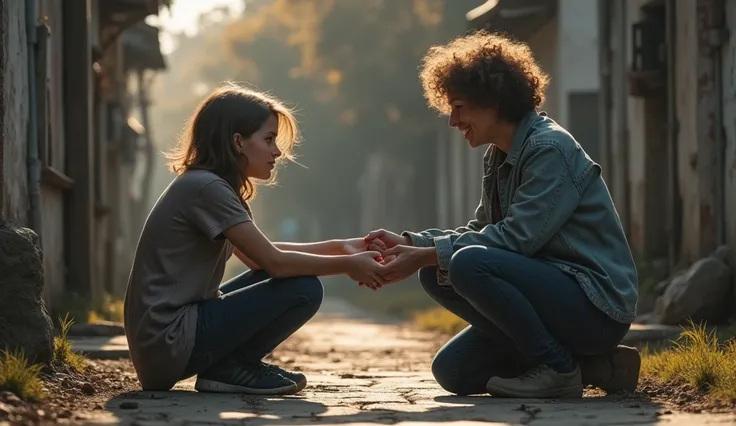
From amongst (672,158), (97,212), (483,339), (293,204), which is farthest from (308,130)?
(483,339)

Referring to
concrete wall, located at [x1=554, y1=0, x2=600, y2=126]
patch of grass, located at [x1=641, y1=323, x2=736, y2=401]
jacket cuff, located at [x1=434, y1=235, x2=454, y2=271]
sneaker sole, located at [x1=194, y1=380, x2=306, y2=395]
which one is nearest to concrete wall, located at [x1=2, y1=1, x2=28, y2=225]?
sneaker sole, located at [x1=194, y1=380, x2=306, y2=395]

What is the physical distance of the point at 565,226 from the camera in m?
6.09

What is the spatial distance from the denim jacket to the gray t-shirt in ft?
3.22

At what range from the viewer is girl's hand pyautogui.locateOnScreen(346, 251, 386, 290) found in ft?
20.7

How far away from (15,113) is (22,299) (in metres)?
3.06

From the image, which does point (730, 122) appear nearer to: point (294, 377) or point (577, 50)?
point (294, 377)

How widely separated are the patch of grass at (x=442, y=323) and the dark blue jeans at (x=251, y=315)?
8897 mm

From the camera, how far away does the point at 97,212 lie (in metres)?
16.3

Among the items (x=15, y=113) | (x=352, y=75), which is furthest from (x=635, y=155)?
(x=352, y=75)

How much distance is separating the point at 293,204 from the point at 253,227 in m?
52.3

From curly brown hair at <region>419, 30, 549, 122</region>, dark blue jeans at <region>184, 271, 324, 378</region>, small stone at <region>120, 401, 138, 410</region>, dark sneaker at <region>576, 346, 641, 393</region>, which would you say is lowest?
small stone at <region>120, 401, 138, 410</region>

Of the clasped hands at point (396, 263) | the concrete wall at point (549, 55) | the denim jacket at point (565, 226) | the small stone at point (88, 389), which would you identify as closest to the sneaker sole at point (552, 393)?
the denim jacket at point (565, 226)

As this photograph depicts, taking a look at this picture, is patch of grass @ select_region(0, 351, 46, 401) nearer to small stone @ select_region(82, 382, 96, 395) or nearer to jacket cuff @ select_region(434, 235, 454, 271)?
small stone @ select_region(82, 382, 96, 395)

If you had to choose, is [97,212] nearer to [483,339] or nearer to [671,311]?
[671,311]
